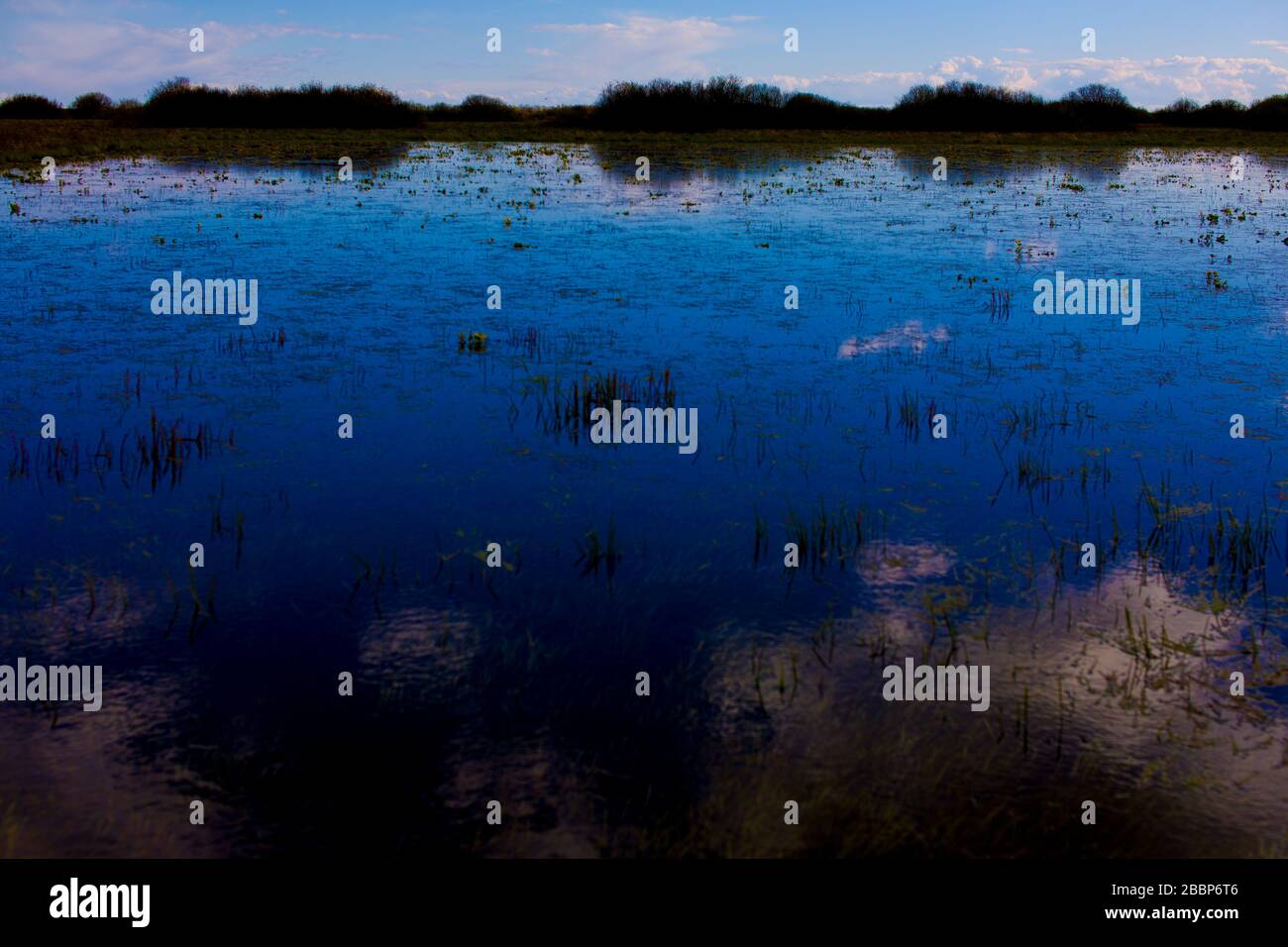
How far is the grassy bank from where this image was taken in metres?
56.6

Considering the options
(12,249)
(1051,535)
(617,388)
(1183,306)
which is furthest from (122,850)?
(12,249)

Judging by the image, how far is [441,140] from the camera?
242 ft

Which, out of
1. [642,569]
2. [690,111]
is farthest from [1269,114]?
[642,569]

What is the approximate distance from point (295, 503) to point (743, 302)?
12.4 metres

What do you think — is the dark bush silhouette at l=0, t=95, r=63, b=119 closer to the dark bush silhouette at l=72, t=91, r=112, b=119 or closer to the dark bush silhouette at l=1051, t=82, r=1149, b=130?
the dark bush silhouette at l=72, t=91, r=112, b=119

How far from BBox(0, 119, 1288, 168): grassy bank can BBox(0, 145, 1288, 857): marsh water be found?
3891cm

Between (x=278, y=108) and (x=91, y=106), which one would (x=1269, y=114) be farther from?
(x=91, y=106)

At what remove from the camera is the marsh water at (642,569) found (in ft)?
20.4

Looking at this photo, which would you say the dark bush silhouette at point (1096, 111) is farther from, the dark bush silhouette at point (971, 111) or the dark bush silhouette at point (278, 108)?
the dark bush silhouette at point (278, 108)

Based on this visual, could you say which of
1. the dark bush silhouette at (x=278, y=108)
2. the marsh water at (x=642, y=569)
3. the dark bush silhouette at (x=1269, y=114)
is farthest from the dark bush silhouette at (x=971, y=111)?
the marsh water at (x=642, y=569)

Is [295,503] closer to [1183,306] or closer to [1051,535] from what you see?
[1051,535]

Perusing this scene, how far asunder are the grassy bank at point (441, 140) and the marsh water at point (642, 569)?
38911 mm

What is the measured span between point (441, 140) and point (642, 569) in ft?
231
